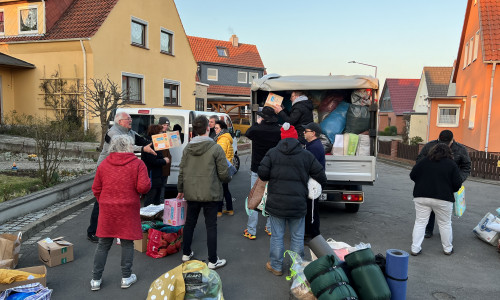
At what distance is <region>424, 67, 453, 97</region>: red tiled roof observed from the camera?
3616 cm

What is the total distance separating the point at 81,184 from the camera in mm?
8320

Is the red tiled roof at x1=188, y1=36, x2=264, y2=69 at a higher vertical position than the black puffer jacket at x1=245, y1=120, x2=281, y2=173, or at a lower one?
higher

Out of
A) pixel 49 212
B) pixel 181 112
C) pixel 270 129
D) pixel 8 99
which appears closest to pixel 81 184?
pixel 49 212

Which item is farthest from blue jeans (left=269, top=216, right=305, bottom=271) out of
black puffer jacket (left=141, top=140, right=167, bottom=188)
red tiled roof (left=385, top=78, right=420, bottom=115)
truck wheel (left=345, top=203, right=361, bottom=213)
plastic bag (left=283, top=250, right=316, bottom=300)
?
red tiled roof (left=385, top=78, right=420, bottom=115)

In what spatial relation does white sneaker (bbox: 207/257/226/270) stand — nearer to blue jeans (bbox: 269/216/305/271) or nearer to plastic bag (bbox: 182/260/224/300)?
blue jeans (bbox: 269/216/305/271)

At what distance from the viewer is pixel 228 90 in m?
39.4

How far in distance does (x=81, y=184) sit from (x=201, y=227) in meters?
3.52

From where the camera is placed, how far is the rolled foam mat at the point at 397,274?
11.9 feet

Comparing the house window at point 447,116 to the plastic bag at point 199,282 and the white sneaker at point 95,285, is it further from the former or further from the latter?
the white sneaker at point 95,285

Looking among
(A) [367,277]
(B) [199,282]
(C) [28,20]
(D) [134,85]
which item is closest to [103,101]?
(D) [134,85]

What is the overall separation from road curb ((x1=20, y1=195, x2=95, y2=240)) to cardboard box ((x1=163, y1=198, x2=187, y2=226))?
90.7 inches

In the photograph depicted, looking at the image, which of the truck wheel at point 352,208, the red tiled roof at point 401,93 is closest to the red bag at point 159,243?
the truck wheel at point 352,208

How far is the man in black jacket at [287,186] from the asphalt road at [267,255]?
51 centimetres

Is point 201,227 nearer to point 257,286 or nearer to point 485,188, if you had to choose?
point 257,286
